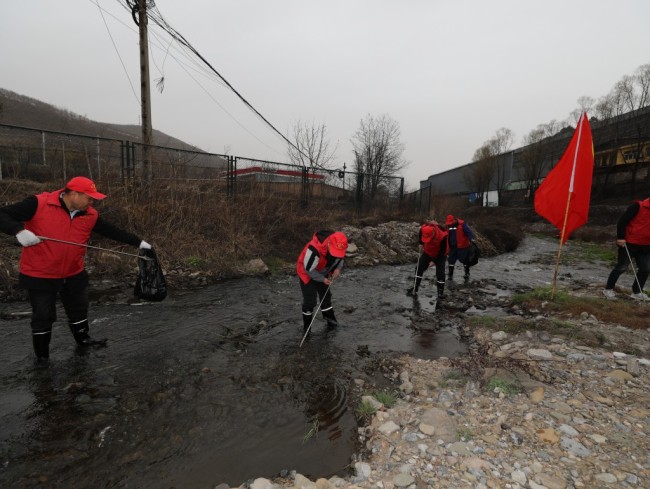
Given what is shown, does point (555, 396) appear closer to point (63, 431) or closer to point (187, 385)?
point (187, 385)

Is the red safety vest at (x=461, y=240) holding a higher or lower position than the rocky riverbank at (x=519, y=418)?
higher

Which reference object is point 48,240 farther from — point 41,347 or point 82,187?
point 41,347

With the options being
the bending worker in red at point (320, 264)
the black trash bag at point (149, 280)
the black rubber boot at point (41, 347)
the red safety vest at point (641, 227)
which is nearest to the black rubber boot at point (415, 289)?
the bending worker in red at point (320, 264)

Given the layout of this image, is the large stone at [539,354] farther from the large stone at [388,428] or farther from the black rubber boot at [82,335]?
the black rubber boot at [82,335]

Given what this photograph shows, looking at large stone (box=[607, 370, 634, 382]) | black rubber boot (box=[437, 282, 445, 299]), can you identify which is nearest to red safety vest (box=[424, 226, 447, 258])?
black rubber boot (box=[437, 282, 445, 299])

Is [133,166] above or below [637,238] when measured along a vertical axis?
above

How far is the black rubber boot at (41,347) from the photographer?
3.85m

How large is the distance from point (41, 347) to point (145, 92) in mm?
8143

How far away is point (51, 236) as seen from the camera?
3.52 m

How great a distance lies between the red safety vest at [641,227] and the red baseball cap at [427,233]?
11.4 ft

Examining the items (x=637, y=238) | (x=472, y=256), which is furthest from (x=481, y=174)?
(x=637, y=238)

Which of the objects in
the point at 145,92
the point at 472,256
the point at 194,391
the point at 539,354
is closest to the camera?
the point at 194,391

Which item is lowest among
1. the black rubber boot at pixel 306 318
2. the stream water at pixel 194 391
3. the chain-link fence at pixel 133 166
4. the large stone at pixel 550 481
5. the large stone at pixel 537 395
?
the stream water at pixel 194 391

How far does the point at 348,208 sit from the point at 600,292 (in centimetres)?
1090
